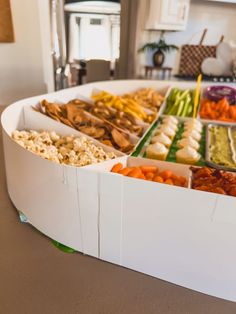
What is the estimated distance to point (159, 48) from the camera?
4105 millimetres

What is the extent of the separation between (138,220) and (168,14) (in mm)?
3486

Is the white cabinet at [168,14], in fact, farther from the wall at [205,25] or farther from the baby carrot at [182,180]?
the baby carrot at [182,180]

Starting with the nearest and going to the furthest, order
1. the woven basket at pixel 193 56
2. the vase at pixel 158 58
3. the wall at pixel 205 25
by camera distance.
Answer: the wall at pixel 205 25 → the vase at pixel 158 58 → the woven basket at pixel 193 56

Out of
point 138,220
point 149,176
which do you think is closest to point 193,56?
point 149,176

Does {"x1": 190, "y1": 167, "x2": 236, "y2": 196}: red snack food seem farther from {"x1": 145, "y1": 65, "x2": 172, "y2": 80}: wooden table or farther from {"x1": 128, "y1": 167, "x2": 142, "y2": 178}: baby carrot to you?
{"x1": 145, "y1": 65, "x2": 172, "y2": 80}: wooden table

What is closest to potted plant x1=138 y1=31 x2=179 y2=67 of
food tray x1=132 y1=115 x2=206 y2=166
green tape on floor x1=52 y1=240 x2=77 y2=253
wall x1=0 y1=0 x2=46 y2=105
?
wall x1=0 y1=0 x2=46 y2=105

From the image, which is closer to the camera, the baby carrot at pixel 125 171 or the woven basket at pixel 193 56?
the baby carrot at pixel 125 171

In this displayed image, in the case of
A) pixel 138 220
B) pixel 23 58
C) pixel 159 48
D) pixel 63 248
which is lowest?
pixel 63 248

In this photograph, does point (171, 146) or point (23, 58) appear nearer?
point (171, 146)

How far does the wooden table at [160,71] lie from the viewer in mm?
4207

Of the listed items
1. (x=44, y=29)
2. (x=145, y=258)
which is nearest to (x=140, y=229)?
(x=145, y=258)

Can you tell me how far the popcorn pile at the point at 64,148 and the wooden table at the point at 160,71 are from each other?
3101 mm

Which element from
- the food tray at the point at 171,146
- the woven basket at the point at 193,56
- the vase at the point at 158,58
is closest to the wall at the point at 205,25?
the woven basket at the point at 193,56

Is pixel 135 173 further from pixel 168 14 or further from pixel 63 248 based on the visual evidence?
pixel 168 14
